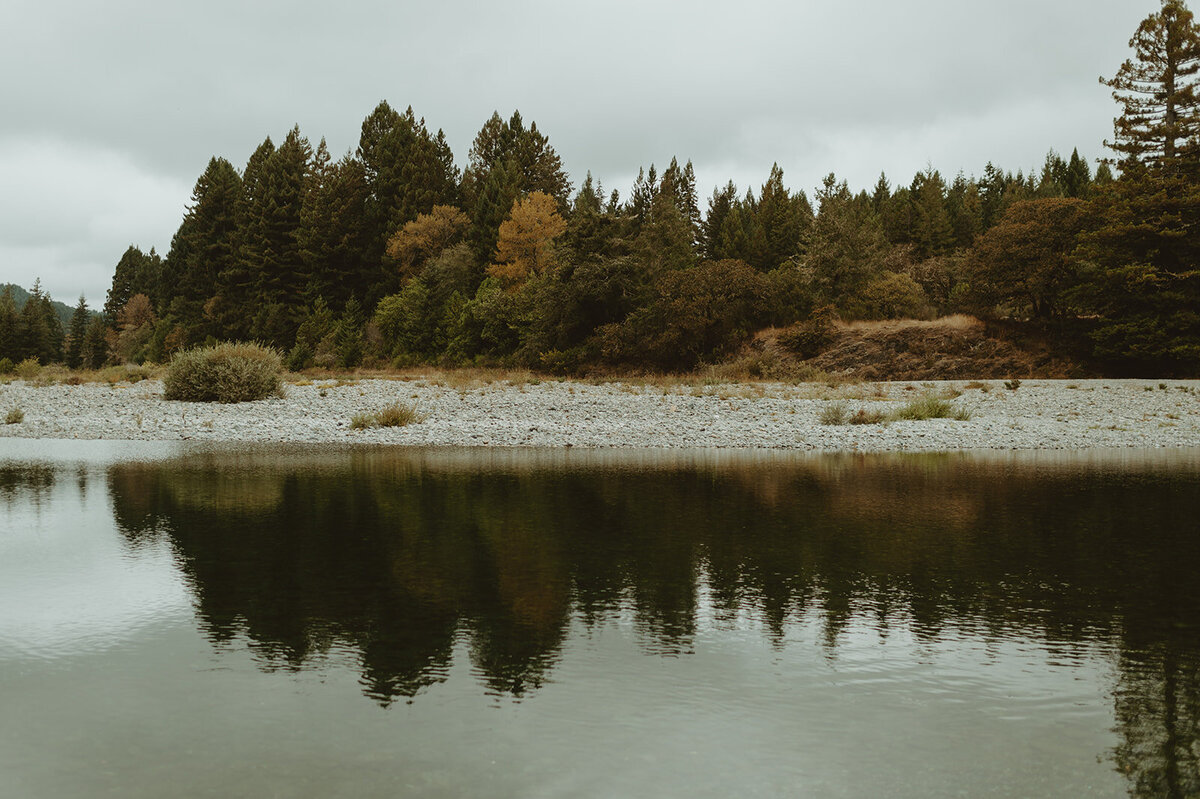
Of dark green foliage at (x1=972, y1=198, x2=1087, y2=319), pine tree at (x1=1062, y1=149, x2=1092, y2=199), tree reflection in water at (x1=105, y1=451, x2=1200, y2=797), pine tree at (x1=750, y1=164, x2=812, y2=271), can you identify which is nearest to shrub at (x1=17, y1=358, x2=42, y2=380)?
tree reflection in water at (x1=105, y1=451, x2=1200, y2=797)

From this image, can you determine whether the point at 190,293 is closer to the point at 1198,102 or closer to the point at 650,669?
the point at 1198,102

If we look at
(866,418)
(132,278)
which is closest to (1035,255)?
(866,418)

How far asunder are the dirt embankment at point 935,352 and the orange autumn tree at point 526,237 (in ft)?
64.6

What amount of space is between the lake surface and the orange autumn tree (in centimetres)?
5072

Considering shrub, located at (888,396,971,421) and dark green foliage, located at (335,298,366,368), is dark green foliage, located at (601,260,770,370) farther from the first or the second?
dark green foliage, located at (335,298,366,368)

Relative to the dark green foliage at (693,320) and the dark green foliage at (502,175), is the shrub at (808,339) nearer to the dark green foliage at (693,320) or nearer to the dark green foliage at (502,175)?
the dark green foliage at (693,320)

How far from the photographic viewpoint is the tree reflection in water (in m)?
4.30

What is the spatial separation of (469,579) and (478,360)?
5048cm

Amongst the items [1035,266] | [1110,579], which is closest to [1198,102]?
[1035,266]

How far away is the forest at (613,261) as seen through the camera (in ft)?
128

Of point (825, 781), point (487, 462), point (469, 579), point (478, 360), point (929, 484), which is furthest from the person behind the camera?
point (478, 360)

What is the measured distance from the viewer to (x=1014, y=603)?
5367 millimetres

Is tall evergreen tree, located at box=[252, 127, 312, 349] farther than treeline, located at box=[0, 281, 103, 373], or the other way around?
treeline, located at box=[0, 281, 103, 373]

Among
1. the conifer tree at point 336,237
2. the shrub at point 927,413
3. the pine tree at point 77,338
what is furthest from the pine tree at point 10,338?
the shrub at point 927,413
